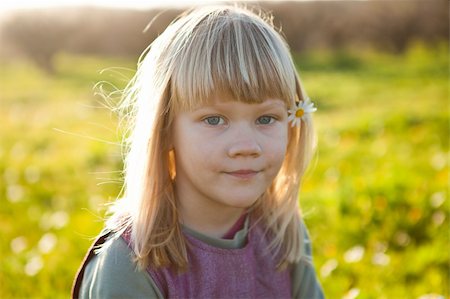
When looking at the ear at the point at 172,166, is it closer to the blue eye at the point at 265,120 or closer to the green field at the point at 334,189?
the green field at the point at 334,189

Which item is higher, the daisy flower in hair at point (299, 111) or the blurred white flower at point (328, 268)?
the daisy flower in hair at point (299, 111)

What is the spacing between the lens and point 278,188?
246cm

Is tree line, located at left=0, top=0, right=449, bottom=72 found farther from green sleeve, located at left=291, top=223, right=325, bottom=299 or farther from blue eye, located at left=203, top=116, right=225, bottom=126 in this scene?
blue eye, located at left=203, top=116, right=225, bottom=126

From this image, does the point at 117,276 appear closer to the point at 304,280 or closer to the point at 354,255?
the point at 304,280

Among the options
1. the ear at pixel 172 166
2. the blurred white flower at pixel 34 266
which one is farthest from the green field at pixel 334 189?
the ear at pixel 172 166

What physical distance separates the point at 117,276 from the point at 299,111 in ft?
2.42

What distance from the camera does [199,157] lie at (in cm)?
198

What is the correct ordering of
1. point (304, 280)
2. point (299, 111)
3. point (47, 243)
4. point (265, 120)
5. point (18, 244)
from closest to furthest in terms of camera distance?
point (265, 120) → point (299, 111) → point (304, 280) → point (47, 243) → point (18, 244)

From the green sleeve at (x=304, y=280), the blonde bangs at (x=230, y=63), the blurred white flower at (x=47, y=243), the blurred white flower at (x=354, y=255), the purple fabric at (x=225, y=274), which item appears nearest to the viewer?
the blonde bangs at (x=230, y=63)

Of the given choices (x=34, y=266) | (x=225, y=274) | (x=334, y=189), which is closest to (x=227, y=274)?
(x=225, y=274)

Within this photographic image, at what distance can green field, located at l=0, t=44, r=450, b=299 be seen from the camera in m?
3.26

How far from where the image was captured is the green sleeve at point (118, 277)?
198 centimetres

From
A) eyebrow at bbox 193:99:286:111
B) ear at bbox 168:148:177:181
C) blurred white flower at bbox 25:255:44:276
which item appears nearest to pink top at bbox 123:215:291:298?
ear at bbox 168:148:177:181

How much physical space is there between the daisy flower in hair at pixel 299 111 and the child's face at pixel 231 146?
6 centimetres
